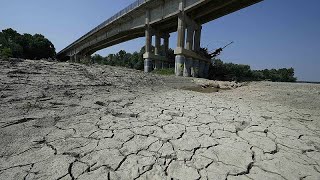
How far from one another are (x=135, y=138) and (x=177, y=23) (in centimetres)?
1756

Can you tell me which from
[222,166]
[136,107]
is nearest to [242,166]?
[222,166]

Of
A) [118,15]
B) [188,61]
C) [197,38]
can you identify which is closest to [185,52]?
[188,61]

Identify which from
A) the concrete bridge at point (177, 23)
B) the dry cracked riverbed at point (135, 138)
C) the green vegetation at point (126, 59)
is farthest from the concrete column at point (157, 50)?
the green vegetation at point (126, 59)

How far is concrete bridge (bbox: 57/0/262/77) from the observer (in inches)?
563

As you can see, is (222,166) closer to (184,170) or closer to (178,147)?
(184,170)

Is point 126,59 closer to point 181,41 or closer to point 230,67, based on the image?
point 230,67

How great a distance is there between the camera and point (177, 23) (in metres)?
18.4

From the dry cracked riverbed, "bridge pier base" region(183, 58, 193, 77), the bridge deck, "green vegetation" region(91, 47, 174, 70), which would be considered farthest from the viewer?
"green vegetation" region(91, 47, 174, 70)

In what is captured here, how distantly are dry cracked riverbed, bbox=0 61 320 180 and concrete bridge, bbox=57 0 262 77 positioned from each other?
8.81 meters

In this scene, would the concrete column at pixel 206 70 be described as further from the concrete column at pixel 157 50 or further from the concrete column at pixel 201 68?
the concrete column at pixel 157 50

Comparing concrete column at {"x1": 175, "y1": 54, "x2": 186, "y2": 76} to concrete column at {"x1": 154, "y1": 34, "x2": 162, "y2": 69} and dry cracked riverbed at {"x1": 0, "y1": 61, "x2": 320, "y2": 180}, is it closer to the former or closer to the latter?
concrete column at {"x1": 154, "y1": 34, "x2": 162, "y2": 69}

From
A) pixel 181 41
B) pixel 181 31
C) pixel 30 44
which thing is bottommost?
pixel 181 41

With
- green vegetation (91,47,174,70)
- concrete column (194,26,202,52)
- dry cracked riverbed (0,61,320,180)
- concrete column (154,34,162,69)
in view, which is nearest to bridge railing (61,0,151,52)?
concrete column (154,34,162,69)

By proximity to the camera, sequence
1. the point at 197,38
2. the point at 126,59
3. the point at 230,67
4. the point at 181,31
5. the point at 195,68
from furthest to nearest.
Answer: the point at 126,59 → the point at 230,67 → the point at 197,38 → the point at 195,68 → the point at 181,31
